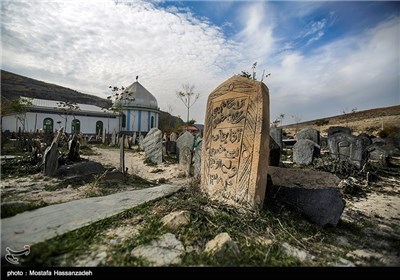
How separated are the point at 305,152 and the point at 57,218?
8.90m

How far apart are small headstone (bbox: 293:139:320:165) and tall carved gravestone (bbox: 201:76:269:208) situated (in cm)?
649

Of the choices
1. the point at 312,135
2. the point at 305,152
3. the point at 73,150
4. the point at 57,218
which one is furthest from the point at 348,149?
the point at 73,150

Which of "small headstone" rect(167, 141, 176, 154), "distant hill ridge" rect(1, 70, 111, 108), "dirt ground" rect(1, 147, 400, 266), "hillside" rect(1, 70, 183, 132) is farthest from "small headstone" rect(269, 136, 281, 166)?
"distant hill ridge" rect(1, 70, 111, 108)

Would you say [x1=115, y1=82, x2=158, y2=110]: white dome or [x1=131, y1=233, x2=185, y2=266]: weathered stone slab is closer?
[x1=131, y1=233, x2=185, y2=266]: weathered stone slab

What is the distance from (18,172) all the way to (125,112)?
79.6 feet

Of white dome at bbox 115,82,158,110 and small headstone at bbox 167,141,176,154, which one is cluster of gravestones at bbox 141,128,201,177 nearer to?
small headstone at bbox 167,141,176,154

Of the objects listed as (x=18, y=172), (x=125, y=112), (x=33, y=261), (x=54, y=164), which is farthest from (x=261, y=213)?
(x=125, y=112)

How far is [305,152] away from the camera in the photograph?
9023 mm

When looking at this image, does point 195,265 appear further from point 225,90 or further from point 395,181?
point 395,181

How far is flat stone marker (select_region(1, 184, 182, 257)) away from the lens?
1.99 metres

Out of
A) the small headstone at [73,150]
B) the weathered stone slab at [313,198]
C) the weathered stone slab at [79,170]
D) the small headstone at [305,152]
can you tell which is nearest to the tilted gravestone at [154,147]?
the small headstone at [73,150]

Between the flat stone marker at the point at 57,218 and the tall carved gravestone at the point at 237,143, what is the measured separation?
104 cm

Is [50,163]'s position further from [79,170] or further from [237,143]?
[237,143]

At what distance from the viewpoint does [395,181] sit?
7.15m
